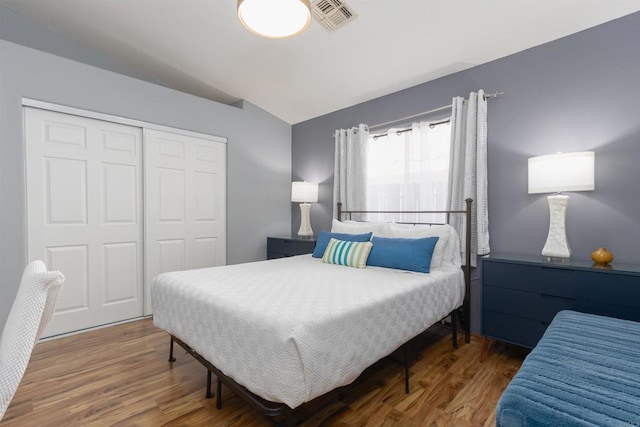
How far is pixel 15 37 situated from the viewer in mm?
2863

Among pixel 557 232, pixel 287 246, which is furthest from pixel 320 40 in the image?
pixel 557 232

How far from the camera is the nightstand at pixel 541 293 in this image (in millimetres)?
1808

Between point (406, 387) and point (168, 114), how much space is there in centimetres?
336

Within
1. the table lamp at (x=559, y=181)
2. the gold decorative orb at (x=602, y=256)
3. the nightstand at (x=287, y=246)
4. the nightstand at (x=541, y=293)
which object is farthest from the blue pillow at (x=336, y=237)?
the gold decorative orb at (x=602, y=256)

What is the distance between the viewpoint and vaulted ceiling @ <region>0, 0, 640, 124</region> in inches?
88.7

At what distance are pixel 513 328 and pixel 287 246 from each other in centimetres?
253

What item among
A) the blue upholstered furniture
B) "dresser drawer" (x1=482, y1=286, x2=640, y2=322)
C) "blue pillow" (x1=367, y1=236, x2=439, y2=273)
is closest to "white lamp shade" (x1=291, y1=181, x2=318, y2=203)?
"blue pillow" (x1=367, y1=236, x2=439, y2=273)

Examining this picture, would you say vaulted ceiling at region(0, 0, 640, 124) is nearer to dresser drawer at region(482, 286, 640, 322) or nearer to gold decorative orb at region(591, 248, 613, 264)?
gold decorative orb at region(591, 248, 613, 264)

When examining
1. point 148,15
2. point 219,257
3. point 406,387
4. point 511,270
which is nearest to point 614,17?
point 511,270

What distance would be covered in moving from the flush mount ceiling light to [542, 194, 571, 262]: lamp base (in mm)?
2093

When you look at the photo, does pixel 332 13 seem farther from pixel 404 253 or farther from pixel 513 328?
pixel 513 328

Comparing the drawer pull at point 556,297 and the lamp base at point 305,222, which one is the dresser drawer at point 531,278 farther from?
the lamp base at point 305,222

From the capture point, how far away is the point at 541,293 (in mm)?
2092

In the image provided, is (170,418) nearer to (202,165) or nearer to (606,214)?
(202,165)
